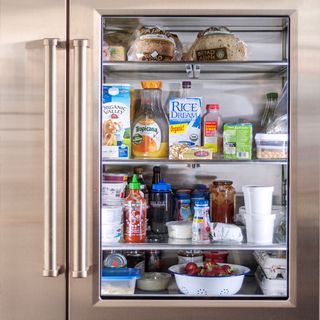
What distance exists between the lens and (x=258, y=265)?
193 cm

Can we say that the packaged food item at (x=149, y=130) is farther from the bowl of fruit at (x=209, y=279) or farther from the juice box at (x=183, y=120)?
the bowl of fruit at (x=209, y=279)

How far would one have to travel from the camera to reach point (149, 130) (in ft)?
6.21

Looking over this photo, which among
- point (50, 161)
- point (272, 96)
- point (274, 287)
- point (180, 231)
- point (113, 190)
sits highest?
point (272, 96)

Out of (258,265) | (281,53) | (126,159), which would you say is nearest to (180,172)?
(126,159)

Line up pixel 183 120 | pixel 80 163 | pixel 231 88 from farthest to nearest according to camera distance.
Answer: pixel 231 88 → pixel 183 120 → pixel 80 163

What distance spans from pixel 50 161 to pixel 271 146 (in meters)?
0.71

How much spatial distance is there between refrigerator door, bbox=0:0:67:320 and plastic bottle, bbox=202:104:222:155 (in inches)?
20.4

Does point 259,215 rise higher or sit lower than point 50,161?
lower

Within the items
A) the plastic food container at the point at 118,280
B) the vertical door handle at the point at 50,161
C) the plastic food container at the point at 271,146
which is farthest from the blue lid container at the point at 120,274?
the plastic food container at the point at 271,146

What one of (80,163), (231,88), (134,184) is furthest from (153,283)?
(231,88)

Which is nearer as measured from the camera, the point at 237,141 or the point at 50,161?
the point at 50,161

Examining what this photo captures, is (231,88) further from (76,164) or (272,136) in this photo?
(76,164)

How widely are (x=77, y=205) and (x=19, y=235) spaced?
0.66 feet

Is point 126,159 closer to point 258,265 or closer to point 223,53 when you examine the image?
point 223,53
